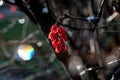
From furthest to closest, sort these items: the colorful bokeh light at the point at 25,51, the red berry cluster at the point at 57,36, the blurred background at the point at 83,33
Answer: the colorful bokeh light at the point at 25,51, the blurred background at the point at 83,33, the red berry cluster at the point at 57,36

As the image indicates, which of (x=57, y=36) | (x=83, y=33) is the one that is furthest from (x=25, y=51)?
(x=57, y=36)

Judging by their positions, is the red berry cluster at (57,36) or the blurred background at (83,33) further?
the blurred background at (83,33)

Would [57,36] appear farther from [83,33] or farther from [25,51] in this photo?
[25,51]

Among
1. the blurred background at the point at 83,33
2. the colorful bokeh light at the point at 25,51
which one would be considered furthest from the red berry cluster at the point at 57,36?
the colorful bokeh light at the point at 25,51

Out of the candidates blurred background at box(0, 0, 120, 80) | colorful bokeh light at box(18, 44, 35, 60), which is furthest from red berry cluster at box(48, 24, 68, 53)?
colorful bokeh light at box(18, 44, 35, 60)

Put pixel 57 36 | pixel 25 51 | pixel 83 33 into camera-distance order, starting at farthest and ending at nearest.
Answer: pixel 25 51
pixel 83 33
pixel 57 36

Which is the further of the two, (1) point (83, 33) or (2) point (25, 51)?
(2) point (25, 51)

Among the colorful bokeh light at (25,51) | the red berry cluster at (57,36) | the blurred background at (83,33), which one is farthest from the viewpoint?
the colorful bokeh light at (25,51)

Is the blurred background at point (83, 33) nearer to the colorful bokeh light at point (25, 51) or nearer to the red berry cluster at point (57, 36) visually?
the red berry cluster at point (57, 36)

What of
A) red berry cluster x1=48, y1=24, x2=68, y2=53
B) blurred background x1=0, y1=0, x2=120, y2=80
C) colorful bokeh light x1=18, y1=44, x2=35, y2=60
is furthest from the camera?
colorful bokeh light x1=18, y1=44, x2=35, y2=60

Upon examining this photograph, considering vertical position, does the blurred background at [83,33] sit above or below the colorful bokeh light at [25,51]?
above

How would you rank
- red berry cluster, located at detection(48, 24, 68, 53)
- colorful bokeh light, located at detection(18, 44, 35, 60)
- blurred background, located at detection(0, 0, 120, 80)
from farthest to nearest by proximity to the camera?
colorful bokeh light, located at detection(18, 44, 35, 60) → blurred background, located at detection(0, 0, 120, 80) → red berry cluster, located at detection(48, 24, 68, 53)

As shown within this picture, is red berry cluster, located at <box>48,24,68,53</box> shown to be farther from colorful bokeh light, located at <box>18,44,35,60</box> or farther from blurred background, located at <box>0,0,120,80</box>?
colorful bokeh light, located at <box>18,44,35,60</box>

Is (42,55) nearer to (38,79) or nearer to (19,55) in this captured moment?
(19,55)
